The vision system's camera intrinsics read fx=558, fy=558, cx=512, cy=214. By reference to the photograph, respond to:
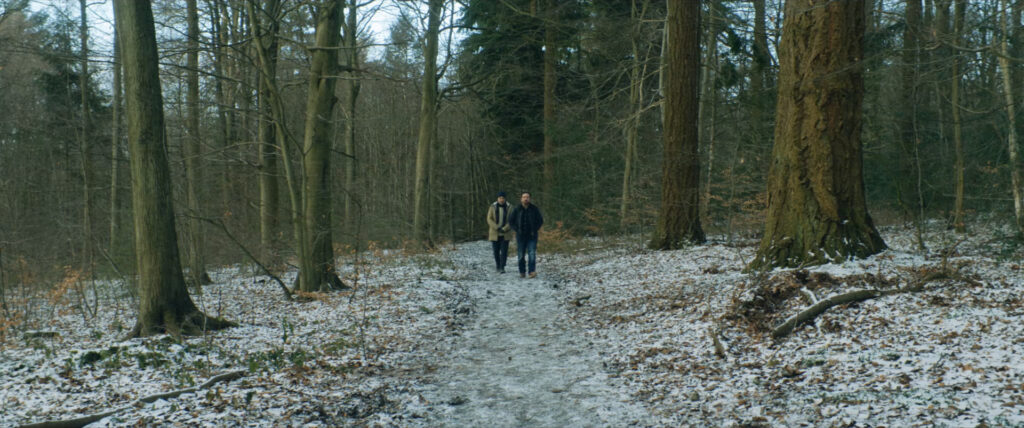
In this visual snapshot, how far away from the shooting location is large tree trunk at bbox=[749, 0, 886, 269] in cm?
708

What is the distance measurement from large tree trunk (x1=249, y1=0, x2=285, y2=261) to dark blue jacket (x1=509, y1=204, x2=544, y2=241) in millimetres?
5018

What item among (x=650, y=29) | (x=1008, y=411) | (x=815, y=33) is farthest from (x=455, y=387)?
(x=650, y=29)

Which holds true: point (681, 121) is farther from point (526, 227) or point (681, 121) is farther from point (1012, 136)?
point (1012, 136)

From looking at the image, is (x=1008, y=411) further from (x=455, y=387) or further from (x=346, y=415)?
(x=346, y=415)

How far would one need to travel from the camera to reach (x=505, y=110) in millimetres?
26016

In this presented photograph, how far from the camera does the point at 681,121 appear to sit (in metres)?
12.9

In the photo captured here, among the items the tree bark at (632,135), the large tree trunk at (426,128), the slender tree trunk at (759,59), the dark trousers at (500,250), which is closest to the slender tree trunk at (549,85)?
the tree bark at (632,135)

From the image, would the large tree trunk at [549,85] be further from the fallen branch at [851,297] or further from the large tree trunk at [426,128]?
the fallen branch at [851,297]

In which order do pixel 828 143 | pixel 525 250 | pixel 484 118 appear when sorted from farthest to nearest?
pixel 484 118, pixel 525 250, pixel 828 143

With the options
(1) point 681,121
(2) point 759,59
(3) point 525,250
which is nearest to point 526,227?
(3) point 525,250

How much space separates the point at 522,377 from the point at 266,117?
19.9 feet

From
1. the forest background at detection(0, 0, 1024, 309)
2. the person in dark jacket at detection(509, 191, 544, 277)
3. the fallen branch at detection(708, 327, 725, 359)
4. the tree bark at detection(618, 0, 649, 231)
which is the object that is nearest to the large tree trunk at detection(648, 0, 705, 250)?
the forest background at detection(0, 0, 1024, 309)

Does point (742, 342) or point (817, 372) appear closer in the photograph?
point (817, 372)

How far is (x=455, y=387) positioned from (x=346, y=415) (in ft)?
3.45
